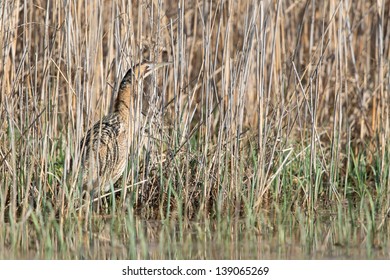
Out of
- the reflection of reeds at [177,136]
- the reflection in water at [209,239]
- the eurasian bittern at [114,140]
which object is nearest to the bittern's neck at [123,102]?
the eurasian bittern at [114,140]

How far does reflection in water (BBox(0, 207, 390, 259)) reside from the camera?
4.66 meters

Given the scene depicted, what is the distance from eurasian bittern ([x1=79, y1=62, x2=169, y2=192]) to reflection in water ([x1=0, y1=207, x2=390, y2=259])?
0.44 m

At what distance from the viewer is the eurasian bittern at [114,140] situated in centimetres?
558

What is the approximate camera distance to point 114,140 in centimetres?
606

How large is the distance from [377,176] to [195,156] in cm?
137

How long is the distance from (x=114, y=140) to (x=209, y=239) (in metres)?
1.38

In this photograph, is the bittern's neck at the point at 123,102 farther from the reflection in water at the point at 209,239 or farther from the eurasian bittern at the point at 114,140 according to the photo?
the reflection in water at the point at 209,239

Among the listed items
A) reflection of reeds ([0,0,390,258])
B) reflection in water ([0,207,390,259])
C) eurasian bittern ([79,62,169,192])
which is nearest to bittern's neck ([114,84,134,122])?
eurasian bittern ([79,62,169,192])

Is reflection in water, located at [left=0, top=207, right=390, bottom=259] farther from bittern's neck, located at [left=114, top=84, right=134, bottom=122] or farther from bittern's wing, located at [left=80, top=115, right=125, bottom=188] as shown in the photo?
bittern's neck, located at [left=114, top=84, right=134, bottom=122]

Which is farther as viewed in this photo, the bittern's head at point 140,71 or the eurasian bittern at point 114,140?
the eurasian bittern at point 114,140

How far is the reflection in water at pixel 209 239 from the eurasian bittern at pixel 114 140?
1.46 ft

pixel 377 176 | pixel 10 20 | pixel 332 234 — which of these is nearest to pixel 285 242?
pixel 332 234

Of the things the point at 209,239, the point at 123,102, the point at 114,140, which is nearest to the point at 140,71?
the point at 114,140

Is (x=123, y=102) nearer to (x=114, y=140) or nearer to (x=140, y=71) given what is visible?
(x=114, y=140)
